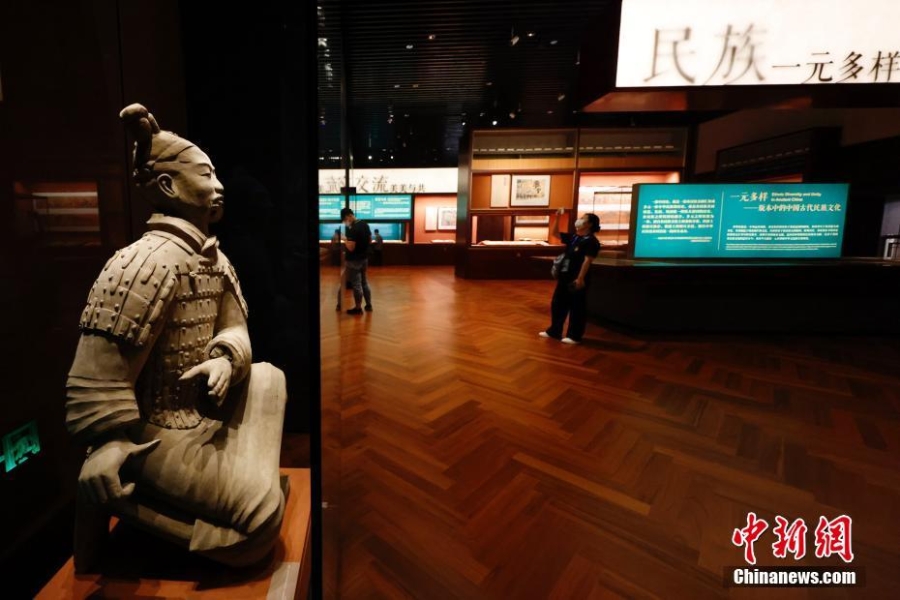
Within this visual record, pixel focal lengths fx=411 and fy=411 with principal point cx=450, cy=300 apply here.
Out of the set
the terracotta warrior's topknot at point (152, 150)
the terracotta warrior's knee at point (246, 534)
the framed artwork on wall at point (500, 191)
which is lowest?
the terracotta warrior's knee at point (246, 534)

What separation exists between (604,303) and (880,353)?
2.45 metres

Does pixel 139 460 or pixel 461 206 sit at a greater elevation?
pixel 461 206

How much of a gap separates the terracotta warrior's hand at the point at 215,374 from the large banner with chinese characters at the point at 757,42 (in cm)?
355

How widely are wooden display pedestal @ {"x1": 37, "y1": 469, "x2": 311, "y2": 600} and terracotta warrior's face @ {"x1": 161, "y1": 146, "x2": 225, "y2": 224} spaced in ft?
2.66

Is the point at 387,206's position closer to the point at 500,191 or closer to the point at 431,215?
the point at 431,215

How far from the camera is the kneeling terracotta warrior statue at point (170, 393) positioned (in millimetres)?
829

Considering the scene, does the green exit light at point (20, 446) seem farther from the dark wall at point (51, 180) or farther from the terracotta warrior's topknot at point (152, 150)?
the terracotta warrior's topknot at point (152, 150)

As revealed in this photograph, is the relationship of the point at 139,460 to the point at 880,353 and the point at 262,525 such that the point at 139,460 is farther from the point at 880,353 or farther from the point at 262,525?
the point at 880,353

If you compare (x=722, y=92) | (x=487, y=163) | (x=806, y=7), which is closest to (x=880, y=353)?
(x=722, y=92)

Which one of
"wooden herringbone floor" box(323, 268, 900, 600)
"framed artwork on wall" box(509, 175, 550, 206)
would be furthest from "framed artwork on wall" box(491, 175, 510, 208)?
"wooden herringbone floor" box(323, 268, 900, 600)

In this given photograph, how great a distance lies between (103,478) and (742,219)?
5.77 meters

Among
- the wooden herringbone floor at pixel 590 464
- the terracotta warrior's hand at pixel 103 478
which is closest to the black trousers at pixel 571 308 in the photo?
the wooden herringbone floor at pixel 590 464

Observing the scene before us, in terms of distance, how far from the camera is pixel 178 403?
979 mm

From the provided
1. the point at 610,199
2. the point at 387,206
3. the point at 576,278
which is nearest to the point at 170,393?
the point at 576,278
